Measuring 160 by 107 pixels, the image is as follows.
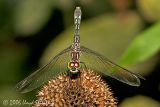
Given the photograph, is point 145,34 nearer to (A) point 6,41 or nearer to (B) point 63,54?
(B) point 63,54

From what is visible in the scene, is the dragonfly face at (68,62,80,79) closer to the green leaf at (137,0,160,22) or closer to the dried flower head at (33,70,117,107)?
the dried flower head at (33,70,117,107)

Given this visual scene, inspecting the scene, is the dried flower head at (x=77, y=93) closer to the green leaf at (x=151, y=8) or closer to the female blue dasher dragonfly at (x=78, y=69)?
the female blue dasher dragonfly at (x=78, y=69)

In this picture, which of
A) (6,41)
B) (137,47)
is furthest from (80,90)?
(6,41)


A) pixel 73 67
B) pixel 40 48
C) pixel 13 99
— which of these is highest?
pixel 40 48

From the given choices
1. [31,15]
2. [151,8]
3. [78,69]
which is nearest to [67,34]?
[31,15]

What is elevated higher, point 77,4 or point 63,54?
point 77,4
